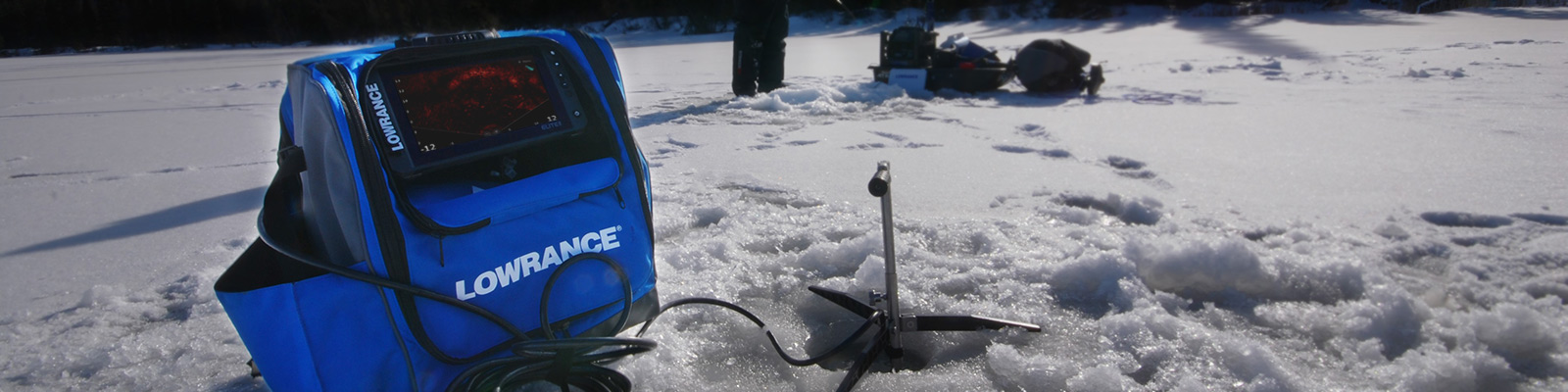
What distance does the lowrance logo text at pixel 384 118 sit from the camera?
133 centimetres

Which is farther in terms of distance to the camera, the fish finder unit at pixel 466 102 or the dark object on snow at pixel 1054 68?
the dark object on snow at pixel 1054 68

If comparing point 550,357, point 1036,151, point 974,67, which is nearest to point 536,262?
point 550,357

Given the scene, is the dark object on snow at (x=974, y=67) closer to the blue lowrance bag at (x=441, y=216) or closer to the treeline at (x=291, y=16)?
the blue lowrance bag at (x=441, y=216)

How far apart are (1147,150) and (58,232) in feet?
12.8

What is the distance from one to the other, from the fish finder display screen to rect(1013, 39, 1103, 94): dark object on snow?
472 centimetres

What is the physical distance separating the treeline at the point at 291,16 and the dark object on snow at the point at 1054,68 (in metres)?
10.9

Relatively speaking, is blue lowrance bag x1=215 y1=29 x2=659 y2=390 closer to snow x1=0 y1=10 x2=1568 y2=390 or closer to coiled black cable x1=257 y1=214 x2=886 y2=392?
coiled black cable x1=257 y1=214 x2=886 y2=392

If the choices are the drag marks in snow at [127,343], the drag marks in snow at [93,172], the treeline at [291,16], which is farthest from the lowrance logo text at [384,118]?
the treeline at [291,16]

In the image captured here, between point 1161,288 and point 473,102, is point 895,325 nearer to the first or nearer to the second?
point 1161,288

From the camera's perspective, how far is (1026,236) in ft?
7.48

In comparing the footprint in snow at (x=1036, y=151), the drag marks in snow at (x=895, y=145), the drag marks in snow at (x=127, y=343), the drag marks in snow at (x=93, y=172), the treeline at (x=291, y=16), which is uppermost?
the treeline at (x=291, y=16)

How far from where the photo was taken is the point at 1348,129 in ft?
12.8

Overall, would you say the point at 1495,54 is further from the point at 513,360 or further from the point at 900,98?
the point at 513,360

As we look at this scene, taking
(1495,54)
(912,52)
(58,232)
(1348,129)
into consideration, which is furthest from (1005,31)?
(58,232)
